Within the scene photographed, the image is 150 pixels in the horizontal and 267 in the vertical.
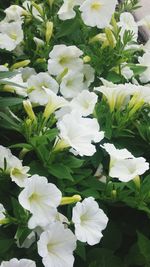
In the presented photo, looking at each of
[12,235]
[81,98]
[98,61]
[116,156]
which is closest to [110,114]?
[81,98]

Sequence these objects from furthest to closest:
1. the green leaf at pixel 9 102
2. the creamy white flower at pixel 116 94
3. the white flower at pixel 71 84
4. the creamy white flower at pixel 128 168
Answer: the white flower at pixel 71 84
the creamy white flower at pixel 116 94
the green leaf at pixel 9 102
the creamy white flower at pixel 128 168

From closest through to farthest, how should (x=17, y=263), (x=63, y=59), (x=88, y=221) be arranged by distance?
(x=17, y=263), (x=88, y=221), (x=63, y=59)

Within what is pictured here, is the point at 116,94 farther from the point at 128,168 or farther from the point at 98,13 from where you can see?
the point at 98,13

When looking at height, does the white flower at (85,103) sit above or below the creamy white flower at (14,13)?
below

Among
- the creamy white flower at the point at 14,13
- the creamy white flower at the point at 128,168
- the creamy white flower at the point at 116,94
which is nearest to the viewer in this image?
the creamy white flower at the point at 128,168

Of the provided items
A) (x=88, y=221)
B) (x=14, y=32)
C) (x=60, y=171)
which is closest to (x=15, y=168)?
(x=60, y=171)

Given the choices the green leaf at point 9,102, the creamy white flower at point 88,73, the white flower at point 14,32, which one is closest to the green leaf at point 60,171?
the green leaf at point 9,102

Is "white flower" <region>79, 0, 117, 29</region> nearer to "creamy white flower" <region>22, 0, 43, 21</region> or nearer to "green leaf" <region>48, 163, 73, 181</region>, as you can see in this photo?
"creamy white flower" <region>22, 0, 43, 21</region>

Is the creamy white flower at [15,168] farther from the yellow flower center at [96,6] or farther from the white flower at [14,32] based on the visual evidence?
the yellow flower center at [96,6]
